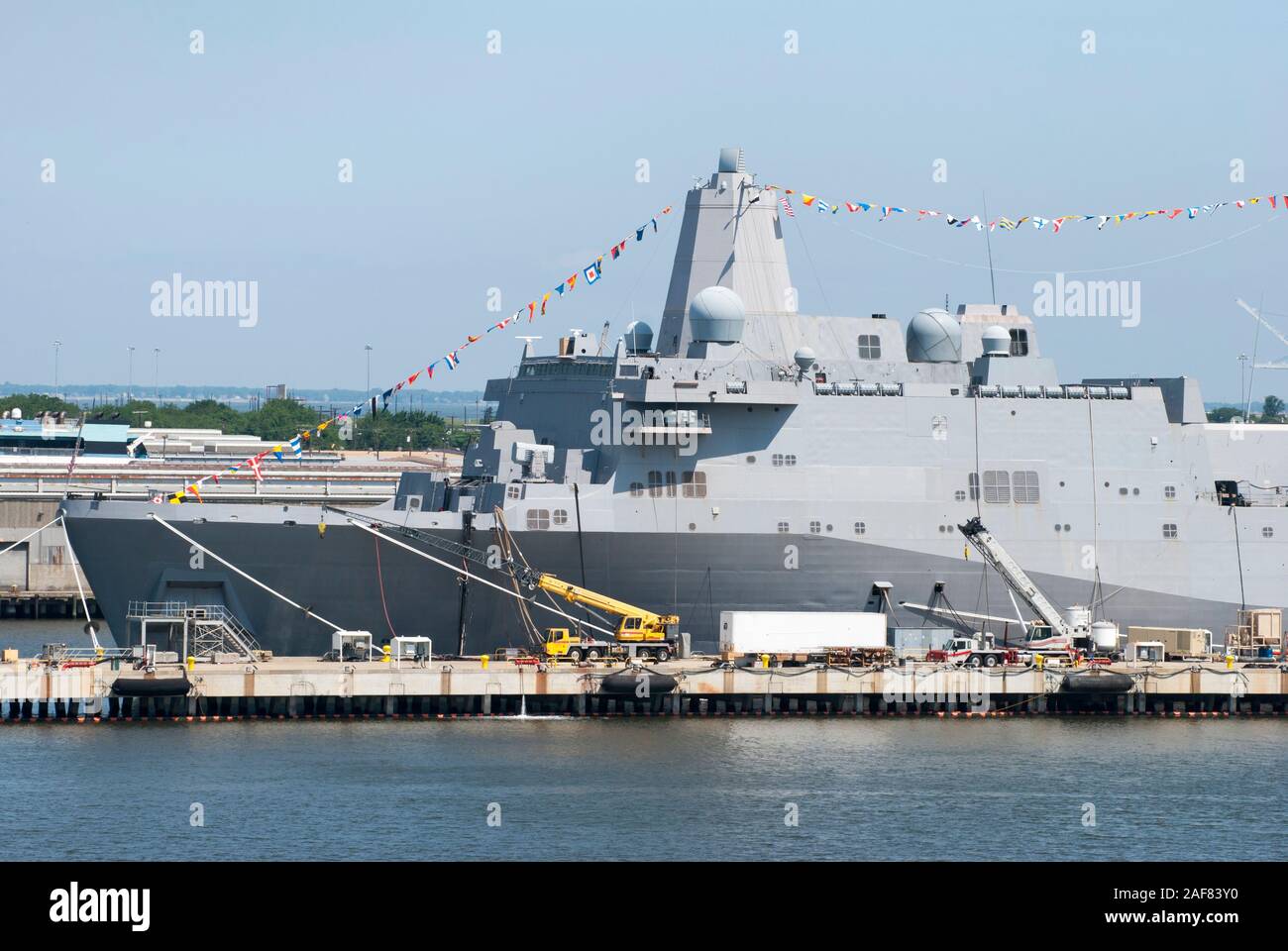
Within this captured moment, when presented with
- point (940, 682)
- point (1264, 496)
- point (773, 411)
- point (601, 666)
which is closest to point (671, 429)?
point (773, 411)

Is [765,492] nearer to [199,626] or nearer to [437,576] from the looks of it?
[437,576]

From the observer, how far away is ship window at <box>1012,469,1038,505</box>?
41.6m

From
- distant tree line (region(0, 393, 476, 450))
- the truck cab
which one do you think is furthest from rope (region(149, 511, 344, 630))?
distant tree line (region(0, 393, 476, 450))

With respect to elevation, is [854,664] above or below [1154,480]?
below

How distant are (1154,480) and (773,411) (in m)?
9.15

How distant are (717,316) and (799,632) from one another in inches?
282

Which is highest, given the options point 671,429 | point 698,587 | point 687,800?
point 671,429

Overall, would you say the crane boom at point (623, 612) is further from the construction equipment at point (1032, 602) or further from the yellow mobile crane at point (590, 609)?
the construction equipment at point (1032, 602)

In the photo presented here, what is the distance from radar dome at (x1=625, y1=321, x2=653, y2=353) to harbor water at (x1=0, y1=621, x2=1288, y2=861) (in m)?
10.3

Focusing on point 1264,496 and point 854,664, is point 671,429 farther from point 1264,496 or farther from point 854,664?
point 1264,496

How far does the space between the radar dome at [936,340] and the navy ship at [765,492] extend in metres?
0.07
